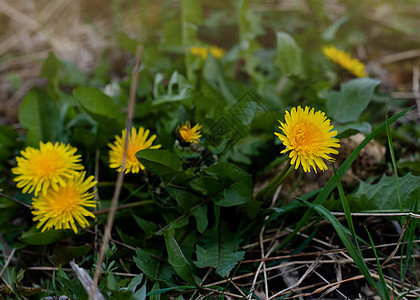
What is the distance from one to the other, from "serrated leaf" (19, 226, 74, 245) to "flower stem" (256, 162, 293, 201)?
84 cm

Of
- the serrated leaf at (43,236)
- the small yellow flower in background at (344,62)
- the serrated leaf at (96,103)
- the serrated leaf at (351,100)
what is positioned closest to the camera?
the serrated leaf at (43,236)

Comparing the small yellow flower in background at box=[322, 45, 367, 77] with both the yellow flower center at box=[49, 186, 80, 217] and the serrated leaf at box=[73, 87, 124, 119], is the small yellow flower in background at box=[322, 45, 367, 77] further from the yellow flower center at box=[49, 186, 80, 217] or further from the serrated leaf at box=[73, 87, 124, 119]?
A: the yellow flower center at box=[49, 186, 80, 217]

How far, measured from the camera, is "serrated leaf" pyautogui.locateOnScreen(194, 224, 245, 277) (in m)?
1.22

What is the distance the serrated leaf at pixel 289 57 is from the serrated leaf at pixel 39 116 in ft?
4.47

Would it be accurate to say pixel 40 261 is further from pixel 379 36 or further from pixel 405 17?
Result: pixel 405 17

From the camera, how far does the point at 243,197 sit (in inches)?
50.3

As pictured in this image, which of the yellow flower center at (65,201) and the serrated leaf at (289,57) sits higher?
the serrated leaf at (289,57)

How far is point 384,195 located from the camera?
4.55 feet

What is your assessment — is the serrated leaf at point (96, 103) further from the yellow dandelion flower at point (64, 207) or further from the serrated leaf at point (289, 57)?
the serrated leaf at point (289, 57)

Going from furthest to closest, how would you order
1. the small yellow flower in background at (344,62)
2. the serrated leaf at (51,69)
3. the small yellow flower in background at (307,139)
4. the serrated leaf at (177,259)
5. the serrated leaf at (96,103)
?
the small yellow flower in background at (344,62), the serrated leaf at (51,69), the serrated leaf at (96,103), the serrated leaf at (177,259), the small yellow flower in background at (307,139)

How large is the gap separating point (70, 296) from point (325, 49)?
212 centimetres

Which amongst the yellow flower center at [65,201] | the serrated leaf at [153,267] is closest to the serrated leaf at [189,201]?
the serrated leaf at [153,267]

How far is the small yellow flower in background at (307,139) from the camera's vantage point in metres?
1.07

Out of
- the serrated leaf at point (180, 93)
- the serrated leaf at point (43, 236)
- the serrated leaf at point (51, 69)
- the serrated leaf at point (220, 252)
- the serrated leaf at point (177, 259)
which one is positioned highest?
the serrated leaf at point (51, 69)
